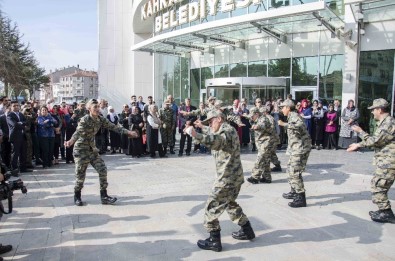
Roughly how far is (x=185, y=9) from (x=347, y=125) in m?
10.2

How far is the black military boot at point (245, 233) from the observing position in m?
4.80

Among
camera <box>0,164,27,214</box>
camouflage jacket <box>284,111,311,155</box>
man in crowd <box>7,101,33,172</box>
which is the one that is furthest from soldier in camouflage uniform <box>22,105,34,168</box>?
camouflage jacket <box>284,111,311,155</box>

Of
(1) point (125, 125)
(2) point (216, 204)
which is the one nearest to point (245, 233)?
(2) point (216, 204)

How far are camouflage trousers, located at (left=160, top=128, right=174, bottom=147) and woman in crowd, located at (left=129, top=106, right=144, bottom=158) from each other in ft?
Answer: 2.41

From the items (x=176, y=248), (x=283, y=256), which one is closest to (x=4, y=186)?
(x=176, y=248)

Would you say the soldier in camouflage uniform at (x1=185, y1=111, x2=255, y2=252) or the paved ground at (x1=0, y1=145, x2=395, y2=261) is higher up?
the soldier in camouflage uniform at (x1=185, y1=111, x2=255, y2=252)

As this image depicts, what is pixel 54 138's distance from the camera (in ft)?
35.0

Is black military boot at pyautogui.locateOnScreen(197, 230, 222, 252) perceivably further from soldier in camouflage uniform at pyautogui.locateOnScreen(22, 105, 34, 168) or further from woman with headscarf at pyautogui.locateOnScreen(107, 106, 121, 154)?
woman with headscarf at pyautogui.locateOnScreen(107, 106, 121, 154)

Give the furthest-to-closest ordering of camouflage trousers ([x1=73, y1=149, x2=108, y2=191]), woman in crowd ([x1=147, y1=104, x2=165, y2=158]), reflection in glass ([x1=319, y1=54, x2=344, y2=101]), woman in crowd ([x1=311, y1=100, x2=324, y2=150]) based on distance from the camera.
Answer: reflection in glass ([x1=319, y1=54, x2=344, y2=101])
woman in crowd ([x1=311, y1=100, x2=324, y2=150])
woman in crowd ([x1=147, y1=104, x2=165, y2=158])
camouflage trousers ([x1=73, y1=149, x2=108, y2=191])

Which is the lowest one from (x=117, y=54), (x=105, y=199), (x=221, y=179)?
(x=105, y=199)

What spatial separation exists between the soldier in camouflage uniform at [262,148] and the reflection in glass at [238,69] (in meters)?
10.8

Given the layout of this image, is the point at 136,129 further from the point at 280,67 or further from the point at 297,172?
the point at 280,67

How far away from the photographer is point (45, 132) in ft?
34.0

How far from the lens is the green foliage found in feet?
114
